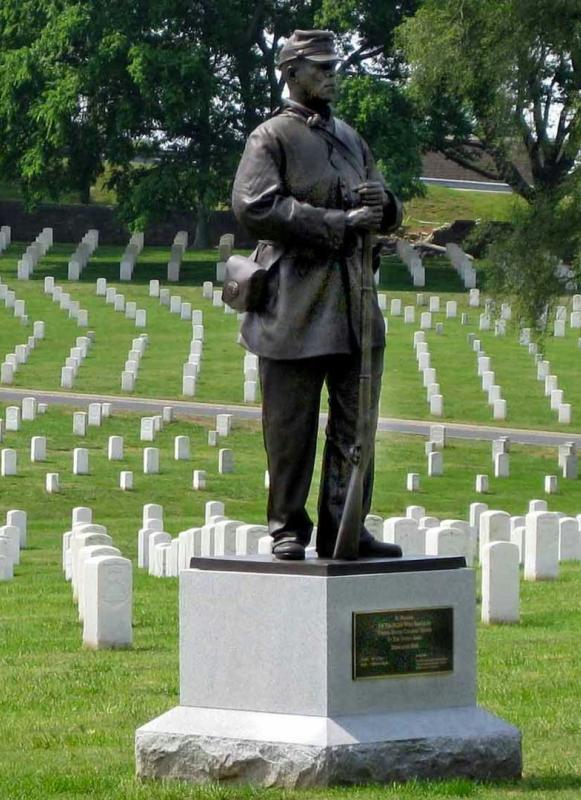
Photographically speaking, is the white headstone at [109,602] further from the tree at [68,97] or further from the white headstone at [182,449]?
the tree at [68,97]

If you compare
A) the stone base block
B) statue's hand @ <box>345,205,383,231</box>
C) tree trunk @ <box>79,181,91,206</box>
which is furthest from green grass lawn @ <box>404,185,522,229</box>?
the stone base block

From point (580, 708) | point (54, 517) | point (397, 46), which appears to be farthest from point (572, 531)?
point (397, 46)

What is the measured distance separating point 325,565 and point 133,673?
3.86 m

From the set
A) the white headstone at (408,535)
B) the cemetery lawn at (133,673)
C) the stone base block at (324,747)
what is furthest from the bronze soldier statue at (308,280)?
the white headstone at (408,535)

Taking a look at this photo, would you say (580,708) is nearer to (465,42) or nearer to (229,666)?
(229,666)

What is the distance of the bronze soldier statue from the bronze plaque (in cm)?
46

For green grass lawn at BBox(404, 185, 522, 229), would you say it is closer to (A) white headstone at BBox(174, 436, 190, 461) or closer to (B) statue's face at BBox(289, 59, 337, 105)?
(A) white headstone at BBox(174, 436, 190, 461)

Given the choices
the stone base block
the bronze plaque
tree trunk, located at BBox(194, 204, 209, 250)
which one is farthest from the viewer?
tree trunk, located at BBox(194, 204, 209, 250)

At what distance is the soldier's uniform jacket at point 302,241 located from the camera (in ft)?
29.3

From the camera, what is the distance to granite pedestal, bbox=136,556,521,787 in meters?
8.50

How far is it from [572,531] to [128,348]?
77.6 ft

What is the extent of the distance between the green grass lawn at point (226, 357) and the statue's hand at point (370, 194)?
25.6 m

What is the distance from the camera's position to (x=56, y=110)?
60.6 metres

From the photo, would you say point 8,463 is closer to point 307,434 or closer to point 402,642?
point 307,434
